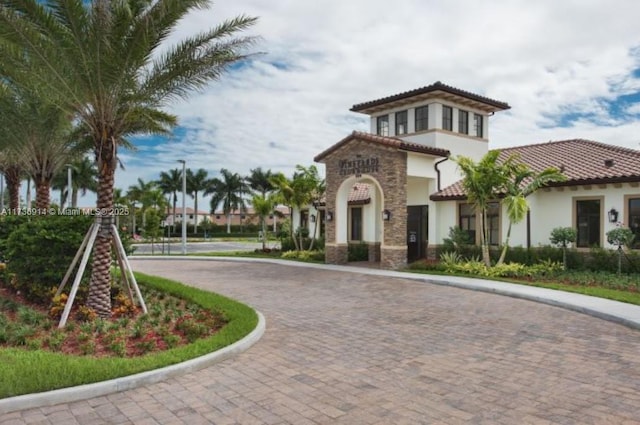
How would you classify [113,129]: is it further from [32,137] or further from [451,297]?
[451,297]

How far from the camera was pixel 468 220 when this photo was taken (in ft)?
68.5

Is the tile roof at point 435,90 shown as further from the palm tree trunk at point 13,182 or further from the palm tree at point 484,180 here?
the palm tree trunk at point 13,182

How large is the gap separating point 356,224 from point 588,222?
456 inches

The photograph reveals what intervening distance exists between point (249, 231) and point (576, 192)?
2236 inches

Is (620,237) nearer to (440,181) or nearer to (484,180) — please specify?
(484,180)

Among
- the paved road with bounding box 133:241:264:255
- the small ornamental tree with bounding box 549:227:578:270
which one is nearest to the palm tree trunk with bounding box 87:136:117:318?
the small ornamental tree with bounding box 549:227:578:270

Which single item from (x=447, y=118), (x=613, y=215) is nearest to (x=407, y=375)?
(x=613, y=215)

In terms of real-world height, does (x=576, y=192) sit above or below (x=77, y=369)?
above

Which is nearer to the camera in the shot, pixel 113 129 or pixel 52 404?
pixel 52 404

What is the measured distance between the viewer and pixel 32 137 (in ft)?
50.8

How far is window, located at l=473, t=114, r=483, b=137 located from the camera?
2420 cm

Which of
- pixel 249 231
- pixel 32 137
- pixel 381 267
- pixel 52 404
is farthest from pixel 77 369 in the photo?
pixel 249 231

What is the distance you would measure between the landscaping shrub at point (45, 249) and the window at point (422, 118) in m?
15.6

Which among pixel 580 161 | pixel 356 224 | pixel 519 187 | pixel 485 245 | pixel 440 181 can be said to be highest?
pixel 580 161
